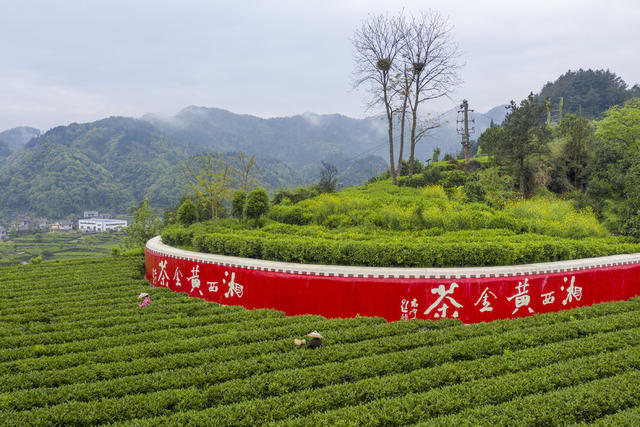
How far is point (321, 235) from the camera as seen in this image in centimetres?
877

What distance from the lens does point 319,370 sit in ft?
12.6

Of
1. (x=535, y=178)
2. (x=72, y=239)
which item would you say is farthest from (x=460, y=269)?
(x=72, y=239)

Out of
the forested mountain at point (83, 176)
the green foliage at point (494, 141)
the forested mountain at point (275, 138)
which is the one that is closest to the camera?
the green foliage at point (494, 141)

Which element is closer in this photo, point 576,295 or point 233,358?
point 233,358

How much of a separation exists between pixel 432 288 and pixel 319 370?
3009mm

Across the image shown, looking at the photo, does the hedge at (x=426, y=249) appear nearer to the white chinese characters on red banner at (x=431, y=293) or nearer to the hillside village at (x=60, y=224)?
the white chinese characters on red banner at (x=431, y=293)

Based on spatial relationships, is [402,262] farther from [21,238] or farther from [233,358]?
[21,238]

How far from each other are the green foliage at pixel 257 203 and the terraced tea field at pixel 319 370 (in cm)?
519

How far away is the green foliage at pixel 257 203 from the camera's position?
Result: 1098 centimetres

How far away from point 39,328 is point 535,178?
17.0 m

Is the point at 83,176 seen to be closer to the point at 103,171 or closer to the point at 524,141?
the point at 103,171

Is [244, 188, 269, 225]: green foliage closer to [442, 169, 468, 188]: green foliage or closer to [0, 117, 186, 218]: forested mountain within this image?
[442, 169, 468, 188]: green foliage

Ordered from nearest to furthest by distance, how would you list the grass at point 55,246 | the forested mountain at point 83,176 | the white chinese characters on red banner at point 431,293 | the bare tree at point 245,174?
the white chinese characters on red banner at point 431,293 < the bare tree at point 245,174 < the grass at point 55,246 < the forested mountain at point 83,176

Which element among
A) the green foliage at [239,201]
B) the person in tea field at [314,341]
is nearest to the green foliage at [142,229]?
the green foliage at [239,201]
